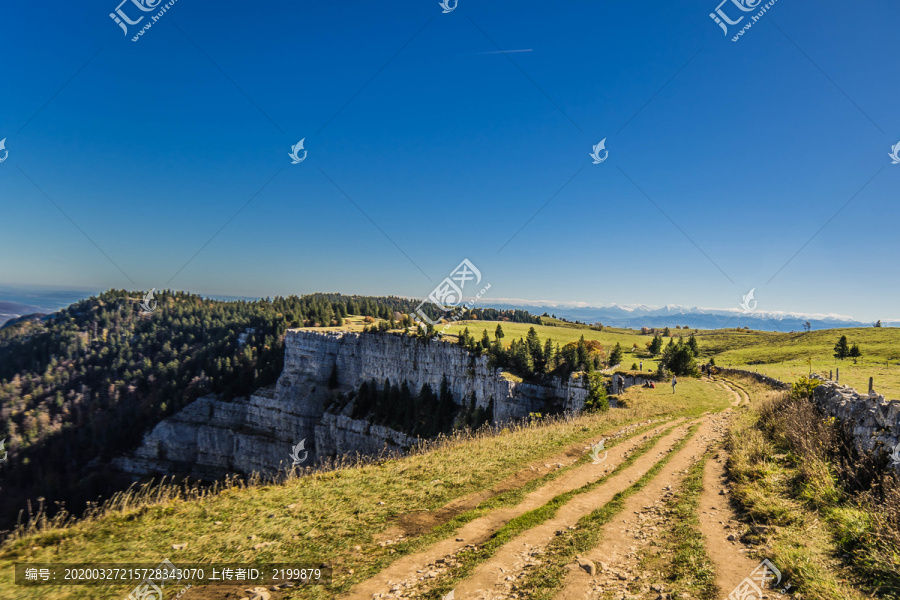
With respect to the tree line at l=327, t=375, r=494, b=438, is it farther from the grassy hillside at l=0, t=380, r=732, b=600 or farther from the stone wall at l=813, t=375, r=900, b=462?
the stone wall at l=813, t=375, r=900, b=462

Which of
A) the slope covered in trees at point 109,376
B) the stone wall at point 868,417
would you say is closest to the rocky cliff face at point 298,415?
the slope covered in trees at point 109,376

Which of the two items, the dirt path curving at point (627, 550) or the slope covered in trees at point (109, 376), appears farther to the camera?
the slope covered in trees at point (109, 376)

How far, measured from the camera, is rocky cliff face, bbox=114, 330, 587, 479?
251ft

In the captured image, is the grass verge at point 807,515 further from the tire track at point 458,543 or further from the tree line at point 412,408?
the tree line at point 412,408

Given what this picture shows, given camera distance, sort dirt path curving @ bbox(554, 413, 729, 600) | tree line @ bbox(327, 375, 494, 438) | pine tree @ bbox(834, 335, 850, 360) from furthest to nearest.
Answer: tree line @ bbox(327, 375, 494, 438) → pine tree @ bbox(834, 335, 850, 360) → dirt path curving @ bbox(554, 413, 729, 600)

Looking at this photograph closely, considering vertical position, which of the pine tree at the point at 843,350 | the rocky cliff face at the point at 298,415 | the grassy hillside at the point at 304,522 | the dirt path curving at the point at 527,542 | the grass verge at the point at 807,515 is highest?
the pine tree at the point at 843,350

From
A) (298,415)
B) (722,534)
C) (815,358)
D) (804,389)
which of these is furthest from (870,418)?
(298,415)

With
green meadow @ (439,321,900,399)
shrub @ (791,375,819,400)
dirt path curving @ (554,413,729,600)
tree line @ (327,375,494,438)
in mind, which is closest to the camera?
dirt path curving @ (554,413,729,600)

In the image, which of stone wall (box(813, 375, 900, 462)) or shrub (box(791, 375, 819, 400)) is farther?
shrub (box(791, 375, 819, 400))

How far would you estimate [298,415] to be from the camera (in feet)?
271

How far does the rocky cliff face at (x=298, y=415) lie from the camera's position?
76562mm

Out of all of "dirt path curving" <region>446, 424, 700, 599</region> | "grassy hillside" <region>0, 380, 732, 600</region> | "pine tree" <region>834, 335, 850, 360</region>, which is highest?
"pine tree" <region>834, 335, 850, 360</region>

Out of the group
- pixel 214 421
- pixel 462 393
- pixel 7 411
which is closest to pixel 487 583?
pixel 462 393

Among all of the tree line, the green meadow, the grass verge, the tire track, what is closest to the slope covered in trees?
the tree line
